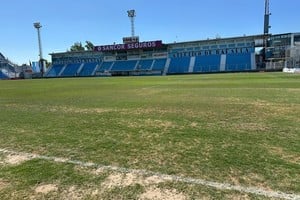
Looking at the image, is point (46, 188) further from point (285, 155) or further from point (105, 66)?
point (105, 66)

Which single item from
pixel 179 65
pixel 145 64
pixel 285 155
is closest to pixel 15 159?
pixel 285 155

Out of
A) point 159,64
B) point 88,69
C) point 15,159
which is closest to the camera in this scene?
point 15,159

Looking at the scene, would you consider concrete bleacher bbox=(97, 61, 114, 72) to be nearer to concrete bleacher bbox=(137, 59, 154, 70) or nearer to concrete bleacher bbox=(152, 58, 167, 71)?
concrete bleacher bbox=(137, 59, 154, 70)

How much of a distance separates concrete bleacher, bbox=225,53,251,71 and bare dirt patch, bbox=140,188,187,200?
64960mm

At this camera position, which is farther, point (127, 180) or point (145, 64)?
point (145, 64)

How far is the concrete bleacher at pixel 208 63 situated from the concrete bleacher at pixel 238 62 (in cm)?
257

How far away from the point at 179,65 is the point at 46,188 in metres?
70.6

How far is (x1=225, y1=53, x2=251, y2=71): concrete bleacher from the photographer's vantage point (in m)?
64.4

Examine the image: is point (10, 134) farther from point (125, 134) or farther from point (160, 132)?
point (160, 132)

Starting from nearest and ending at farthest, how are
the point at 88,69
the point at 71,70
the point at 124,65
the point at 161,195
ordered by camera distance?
the point at 161,195
the point at 124,65
the point at 88,69
the point at 71,70

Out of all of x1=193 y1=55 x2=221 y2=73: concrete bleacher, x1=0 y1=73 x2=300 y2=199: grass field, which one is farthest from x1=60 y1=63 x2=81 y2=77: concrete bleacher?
x1=0 y1=73 x2=300 y2=199: grass field

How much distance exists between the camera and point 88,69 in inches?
3290

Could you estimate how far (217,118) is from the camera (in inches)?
333

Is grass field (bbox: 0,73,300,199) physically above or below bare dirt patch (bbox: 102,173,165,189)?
above
